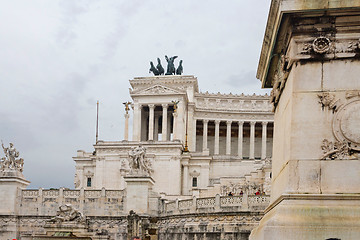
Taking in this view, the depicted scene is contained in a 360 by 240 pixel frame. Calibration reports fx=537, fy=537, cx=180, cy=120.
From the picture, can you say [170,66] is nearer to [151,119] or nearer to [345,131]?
[151,119]

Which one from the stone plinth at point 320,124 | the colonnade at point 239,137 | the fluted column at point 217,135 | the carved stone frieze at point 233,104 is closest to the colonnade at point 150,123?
the colonnade at point 239,137

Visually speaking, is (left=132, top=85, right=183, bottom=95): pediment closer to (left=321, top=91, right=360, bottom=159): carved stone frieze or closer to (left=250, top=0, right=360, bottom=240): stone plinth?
(left=250, top=0, right=360, bottom=240): stone plinth

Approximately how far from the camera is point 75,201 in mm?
39219

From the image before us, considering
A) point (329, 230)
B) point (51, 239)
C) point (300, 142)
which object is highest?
point (300, 142)

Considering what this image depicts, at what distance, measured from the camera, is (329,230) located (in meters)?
7.53

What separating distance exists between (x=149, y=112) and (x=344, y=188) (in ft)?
235

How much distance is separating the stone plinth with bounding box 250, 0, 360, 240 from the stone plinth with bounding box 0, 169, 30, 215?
34.1m

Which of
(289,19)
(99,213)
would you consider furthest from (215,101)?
(289,19)

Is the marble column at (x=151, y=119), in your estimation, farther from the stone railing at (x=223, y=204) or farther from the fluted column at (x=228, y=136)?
the stone railing at (x=223, y=204)

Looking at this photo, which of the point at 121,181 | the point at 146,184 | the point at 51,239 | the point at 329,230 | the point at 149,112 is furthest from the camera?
the point at 149,112

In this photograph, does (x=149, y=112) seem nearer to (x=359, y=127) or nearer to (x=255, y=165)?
(x=255, y=165)

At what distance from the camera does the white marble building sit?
62188mm

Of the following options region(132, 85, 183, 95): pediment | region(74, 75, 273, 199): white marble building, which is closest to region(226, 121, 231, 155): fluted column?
region(74, 75, 273, 199): white marble building

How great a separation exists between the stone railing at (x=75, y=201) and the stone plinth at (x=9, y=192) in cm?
47
